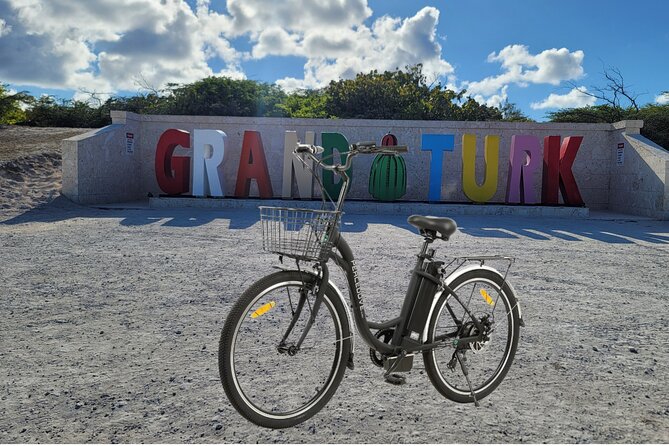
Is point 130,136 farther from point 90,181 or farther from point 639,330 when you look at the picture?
point 639,330

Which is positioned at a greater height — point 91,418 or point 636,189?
point 636,189

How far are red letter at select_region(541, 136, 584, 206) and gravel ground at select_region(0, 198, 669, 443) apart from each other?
7.46m

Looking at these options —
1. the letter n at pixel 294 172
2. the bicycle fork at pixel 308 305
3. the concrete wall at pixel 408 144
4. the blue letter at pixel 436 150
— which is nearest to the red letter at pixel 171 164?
the concrete wall at pixel 408 144

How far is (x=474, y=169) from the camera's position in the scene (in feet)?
50.2

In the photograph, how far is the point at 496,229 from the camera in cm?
1121

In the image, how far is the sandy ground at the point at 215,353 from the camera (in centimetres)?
268

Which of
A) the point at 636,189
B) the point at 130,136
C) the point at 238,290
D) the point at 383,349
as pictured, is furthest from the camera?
the point at 130,136

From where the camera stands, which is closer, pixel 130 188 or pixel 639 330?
pixel 639 330

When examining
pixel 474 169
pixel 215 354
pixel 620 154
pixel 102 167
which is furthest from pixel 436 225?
pixel 620 154

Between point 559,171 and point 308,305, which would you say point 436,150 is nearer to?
point 559,171

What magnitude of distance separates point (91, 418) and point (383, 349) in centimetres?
156

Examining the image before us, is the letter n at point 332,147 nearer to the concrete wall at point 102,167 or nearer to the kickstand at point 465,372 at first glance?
the concrete wall at point 102,167

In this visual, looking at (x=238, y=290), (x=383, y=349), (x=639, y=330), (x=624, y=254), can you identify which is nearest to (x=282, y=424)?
(x=383, y=349)

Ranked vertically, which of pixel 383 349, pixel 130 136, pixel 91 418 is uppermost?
pixel 130 136
